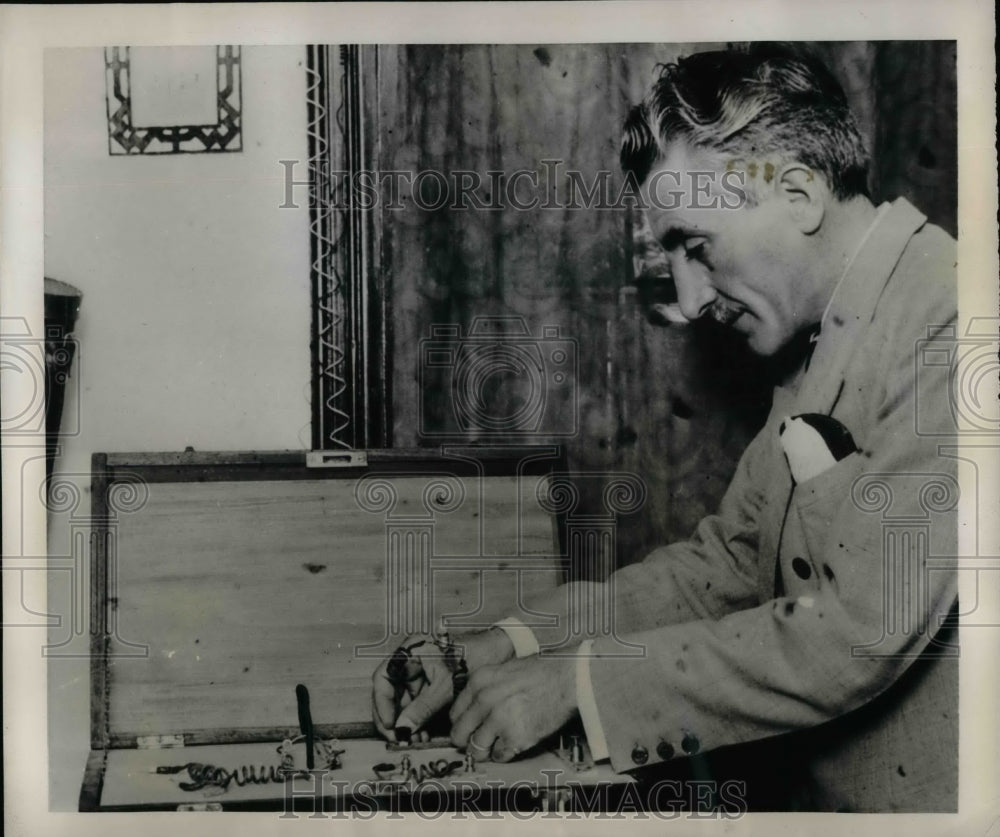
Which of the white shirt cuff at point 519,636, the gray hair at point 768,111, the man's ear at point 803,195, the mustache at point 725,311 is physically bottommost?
the white shirt cuff at point 519,636

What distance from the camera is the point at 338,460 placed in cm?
199

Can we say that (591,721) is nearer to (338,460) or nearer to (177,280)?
(338,460)

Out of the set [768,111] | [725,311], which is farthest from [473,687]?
[768,111]

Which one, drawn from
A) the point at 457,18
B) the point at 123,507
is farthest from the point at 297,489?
the point at 457,18

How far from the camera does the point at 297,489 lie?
198 cm

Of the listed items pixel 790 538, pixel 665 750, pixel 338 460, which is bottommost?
pixel 665 750

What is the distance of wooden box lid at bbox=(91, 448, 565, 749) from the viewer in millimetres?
1972

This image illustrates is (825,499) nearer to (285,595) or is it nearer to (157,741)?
(285,595)

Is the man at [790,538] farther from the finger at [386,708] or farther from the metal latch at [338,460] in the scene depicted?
the metal latch at [338,460]

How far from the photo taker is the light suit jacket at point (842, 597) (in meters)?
1.92

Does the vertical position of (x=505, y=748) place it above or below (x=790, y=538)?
below

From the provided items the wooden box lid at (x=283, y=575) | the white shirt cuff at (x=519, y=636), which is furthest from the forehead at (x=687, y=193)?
the white shirt cuff at (x=519, y=636)

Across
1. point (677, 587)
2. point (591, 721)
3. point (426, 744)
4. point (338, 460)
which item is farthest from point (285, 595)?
point (677, 587)

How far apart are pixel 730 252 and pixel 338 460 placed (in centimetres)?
85
